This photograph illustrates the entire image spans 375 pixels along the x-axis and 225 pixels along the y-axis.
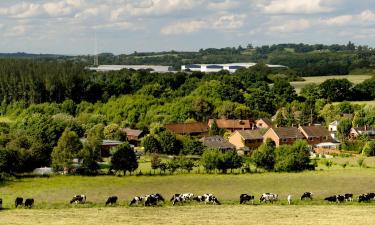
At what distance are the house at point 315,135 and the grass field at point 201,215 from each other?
3604 cm

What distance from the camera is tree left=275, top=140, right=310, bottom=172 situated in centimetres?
4750

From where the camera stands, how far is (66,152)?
47750mm

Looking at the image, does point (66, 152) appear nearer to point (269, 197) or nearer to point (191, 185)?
point (191, 185)

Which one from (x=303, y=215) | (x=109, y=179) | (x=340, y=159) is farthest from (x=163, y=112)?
(x=303, y=215)

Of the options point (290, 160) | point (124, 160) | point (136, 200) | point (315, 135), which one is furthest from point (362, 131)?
point (136, 200)

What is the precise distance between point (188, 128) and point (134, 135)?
7232mm

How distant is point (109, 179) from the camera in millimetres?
44875

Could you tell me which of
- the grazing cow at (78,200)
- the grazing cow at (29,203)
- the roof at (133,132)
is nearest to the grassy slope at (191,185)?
the grazing cow at (78,200)

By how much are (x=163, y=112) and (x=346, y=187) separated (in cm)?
4658

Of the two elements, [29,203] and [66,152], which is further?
[66,152]

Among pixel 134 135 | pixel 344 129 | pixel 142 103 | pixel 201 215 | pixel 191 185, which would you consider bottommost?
pixel 191 185

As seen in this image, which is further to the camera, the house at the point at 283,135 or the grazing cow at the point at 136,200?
the house at the point at 283,135

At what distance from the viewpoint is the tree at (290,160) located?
156 ft

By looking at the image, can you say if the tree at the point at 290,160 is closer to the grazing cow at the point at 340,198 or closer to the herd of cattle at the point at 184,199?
the herd of cattle at the point at 184,199
